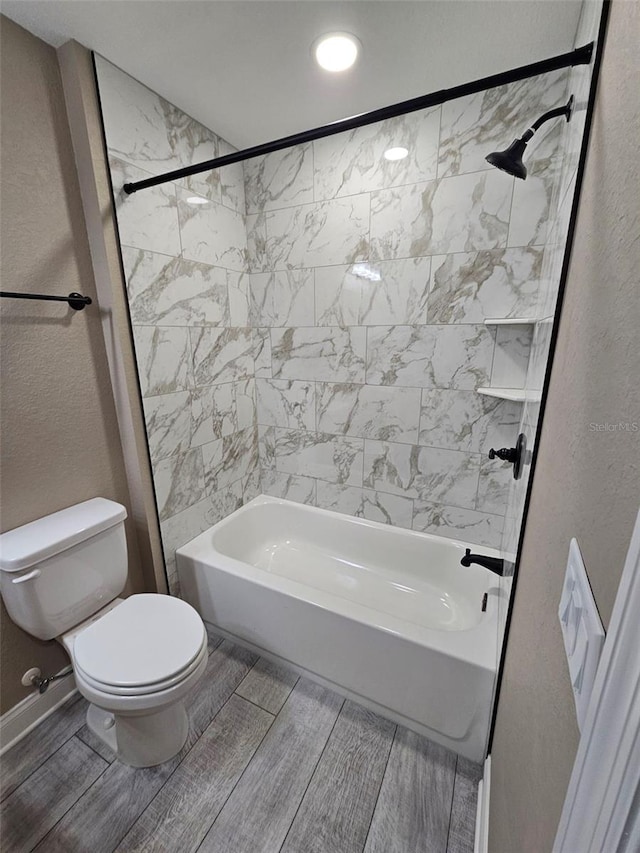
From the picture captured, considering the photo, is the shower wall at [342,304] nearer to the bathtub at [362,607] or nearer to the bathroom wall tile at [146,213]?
the bathroom wall tile at [146,213]

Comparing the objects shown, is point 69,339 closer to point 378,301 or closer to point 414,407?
point 378,301

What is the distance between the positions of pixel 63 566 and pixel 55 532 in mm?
130

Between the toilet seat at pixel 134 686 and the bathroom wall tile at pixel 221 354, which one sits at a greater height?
the bathroom wall tile at pixel 221 354

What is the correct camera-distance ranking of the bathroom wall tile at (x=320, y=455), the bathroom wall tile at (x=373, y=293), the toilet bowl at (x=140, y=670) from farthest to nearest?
the bathroom wall tile at (x=320, y=455), the bathroom wall tile at (x=373, y=293), the toilet bowl at (x=140, y=670)

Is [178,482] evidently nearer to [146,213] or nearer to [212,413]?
[212,413]

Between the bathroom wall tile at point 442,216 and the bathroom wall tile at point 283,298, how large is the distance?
1.41 ft

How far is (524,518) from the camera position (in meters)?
0.96

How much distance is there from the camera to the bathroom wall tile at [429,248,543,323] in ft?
5.24

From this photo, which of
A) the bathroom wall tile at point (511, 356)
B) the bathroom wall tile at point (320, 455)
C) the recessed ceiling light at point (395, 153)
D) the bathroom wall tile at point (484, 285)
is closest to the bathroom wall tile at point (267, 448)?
the bathroom wall tile at point (320, 455)

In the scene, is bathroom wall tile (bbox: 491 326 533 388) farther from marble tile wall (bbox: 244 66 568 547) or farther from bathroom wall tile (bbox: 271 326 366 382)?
bathroom wall tile (bbox: 271 326 366 382)

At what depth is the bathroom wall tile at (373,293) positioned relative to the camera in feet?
5.98

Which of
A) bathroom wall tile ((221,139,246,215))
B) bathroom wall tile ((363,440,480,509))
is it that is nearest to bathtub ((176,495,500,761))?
bathroom wall tile ((363,440,480,509))

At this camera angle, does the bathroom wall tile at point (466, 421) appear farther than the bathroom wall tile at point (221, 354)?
No

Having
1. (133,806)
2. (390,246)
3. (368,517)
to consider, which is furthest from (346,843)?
(390,246)
